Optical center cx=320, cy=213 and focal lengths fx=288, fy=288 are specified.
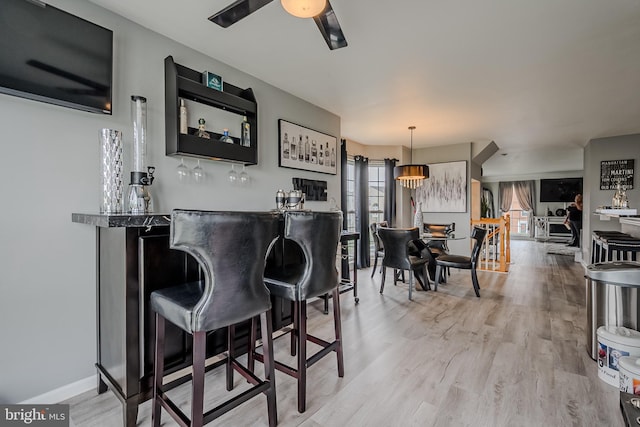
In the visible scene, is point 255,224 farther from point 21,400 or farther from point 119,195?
point 21,400

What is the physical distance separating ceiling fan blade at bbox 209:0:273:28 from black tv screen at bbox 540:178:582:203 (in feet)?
42.6

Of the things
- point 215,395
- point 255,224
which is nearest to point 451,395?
point 215,395

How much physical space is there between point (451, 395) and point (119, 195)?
246 centimetres

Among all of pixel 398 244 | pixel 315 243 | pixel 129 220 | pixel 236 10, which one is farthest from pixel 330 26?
pixel 398 244

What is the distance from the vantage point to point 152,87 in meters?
A: 2.17

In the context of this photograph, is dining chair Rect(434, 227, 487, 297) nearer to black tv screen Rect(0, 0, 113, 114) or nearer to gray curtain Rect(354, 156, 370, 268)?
gray curtain Rect(354, 156, 370, 268)

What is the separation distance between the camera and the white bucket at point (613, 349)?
6.10 ft

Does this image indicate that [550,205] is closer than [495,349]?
No

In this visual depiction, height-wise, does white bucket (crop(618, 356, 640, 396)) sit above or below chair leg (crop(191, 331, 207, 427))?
below

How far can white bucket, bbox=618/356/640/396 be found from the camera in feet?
5.39

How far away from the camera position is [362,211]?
562 centimetres

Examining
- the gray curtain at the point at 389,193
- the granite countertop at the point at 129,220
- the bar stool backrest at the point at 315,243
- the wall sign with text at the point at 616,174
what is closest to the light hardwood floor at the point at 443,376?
the bar stool backrest at the point at 315,243

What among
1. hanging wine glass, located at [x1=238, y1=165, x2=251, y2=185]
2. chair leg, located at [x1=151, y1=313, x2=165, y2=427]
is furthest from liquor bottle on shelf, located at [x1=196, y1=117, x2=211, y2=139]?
chair leg, located at [x1=151, y1=313, x2=165, y2=427]

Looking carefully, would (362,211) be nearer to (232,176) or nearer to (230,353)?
(232,176)
